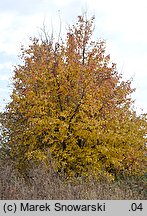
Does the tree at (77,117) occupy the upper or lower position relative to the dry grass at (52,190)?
upper

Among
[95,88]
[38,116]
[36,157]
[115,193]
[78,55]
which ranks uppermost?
[78,55]

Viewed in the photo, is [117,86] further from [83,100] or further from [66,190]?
[66,190]

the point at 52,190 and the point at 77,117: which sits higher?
the point at 77,117

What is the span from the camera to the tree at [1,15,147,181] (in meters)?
13.3

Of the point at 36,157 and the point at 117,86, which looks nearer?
the point at 36,157

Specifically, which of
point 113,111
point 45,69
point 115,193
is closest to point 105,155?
point 113,111

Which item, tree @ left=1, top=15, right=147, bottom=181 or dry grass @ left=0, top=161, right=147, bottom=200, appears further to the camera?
tree @ left=1, top=15, right=147, bottom=181

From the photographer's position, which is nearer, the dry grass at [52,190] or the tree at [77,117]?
the dry grass at [52,190]

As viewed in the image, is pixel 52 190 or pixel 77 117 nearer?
pixel 52 190

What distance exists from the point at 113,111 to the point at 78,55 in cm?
247

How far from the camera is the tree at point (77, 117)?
43.5 ft

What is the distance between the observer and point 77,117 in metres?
13.6

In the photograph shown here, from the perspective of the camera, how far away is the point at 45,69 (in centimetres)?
1444

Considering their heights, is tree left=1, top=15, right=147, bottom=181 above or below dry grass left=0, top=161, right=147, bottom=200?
above
